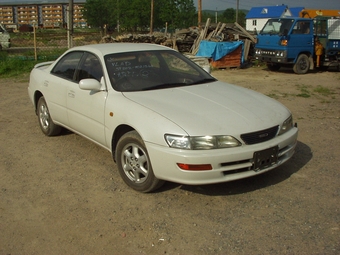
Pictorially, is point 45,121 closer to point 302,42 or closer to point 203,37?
→ point 302,42

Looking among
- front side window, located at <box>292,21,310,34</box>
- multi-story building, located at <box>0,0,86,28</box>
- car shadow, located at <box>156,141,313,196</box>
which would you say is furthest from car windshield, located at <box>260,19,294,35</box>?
multi-story building, located at <box>0,0,86,28</box>

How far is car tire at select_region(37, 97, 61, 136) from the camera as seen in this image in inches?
244

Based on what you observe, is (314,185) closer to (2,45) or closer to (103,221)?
(103,221)

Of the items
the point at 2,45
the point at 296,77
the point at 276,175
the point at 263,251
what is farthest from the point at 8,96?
the point at 2,45

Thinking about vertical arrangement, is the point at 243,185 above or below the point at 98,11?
below

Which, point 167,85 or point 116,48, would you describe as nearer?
point 167,85

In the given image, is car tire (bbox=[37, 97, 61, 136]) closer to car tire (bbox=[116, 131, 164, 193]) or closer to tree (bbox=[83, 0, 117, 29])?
car tire (bbox=[116, 131, 164, 193])

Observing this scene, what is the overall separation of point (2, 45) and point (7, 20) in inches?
4628

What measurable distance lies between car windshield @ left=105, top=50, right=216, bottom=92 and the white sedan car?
12mm

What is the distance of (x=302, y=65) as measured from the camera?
605 inches

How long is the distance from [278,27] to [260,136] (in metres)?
12.4

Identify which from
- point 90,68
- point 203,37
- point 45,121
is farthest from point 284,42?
point 90,68

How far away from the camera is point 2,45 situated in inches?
906

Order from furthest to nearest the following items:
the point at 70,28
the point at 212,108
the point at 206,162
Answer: the point at 70,28 < the point at 212,108 < the point at 206,162
